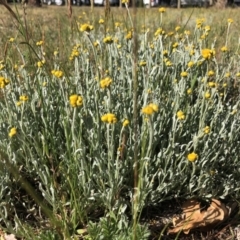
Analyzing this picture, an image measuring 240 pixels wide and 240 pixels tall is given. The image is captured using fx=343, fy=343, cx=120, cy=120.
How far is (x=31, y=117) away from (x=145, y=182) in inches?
31.0

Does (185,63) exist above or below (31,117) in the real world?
above

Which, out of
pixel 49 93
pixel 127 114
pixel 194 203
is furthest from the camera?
pixel 49 93

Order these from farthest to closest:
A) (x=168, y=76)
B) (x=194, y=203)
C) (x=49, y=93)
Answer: (x=168, y=76) → (x=49, y=93) → (x=194, y=203)

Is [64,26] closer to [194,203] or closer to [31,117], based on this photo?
[31,117]

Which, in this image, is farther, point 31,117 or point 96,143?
point 31,117

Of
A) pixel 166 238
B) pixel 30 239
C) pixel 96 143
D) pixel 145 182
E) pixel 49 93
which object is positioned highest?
pixel 49 93

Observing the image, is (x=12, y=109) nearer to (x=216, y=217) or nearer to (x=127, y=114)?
(x=127, y=114)

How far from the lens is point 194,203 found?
68.5 inches

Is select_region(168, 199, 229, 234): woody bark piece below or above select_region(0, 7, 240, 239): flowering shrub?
below

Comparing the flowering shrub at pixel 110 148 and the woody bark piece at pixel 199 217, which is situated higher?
the flowering shrub at pixel 110 148

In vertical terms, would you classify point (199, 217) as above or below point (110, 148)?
below

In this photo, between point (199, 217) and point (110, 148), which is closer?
point (110, 148)

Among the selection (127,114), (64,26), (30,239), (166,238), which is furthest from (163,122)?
(64,26)

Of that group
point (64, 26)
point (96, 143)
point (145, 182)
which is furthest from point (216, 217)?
point (64, 26)
